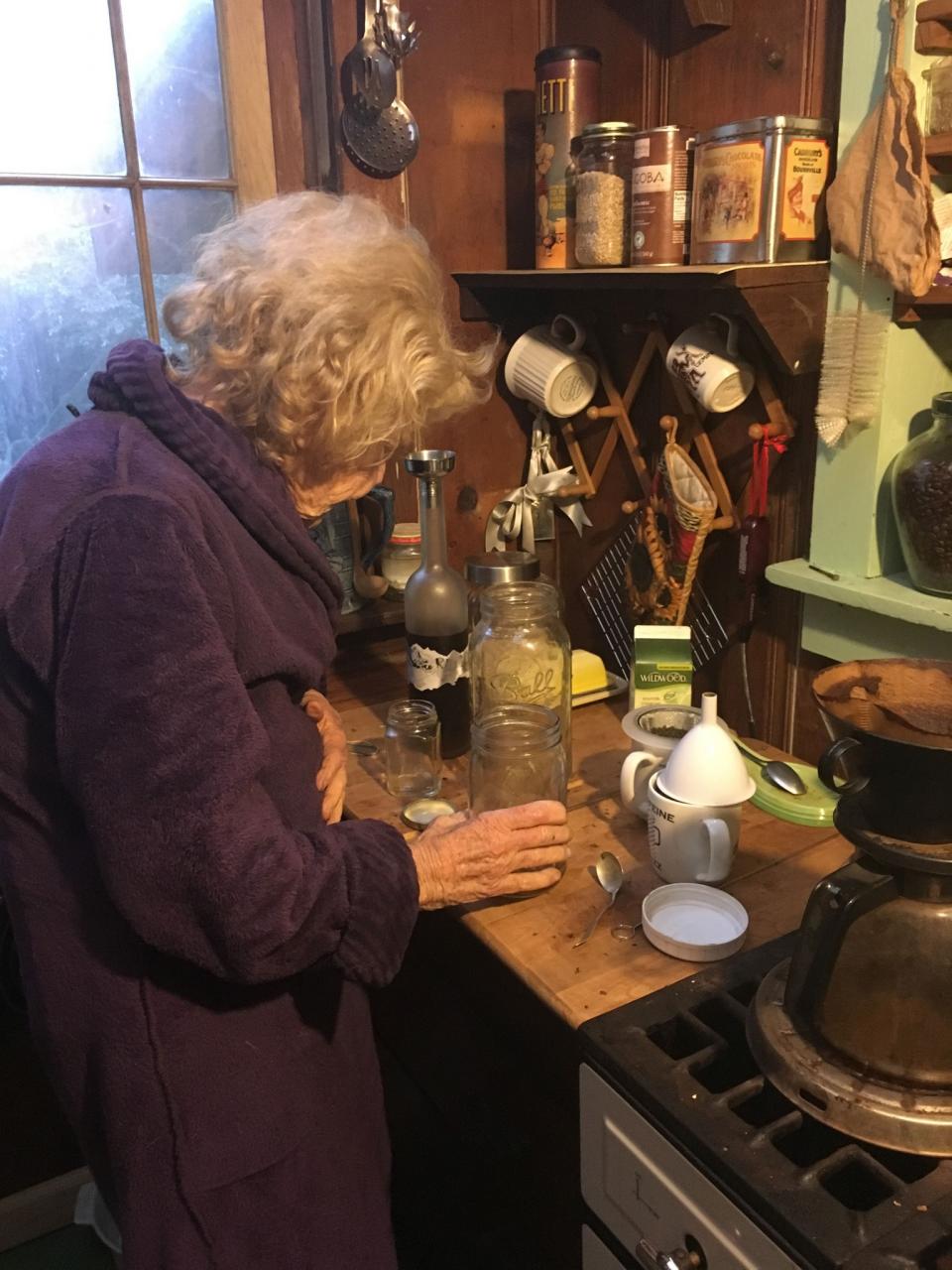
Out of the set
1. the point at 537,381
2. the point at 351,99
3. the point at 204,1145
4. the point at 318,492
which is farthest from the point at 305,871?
the point at 351,99

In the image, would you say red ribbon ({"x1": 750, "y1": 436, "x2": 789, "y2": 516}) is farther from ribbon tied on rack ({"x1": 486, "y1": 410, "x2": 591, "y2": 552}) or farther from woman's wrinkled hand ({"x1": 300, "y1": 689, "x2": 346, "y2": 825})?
woman's wrinkled hand ({"x1": 300, "y1": 689, "x2": 346, "y2": 825})

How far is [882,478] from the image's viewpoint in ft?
4.00

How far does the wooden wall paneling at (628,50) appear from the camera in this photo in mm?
1424

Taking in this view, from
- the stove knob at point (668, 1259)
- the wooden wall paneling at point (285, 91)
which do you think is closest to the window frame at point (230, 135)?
the wooden wall paneling at point (285, 91)

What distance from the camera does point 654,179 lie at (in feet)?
4.25

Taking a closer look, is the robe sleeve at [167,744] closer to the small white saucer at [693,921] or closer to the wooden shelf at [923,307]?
the small white saucer at [693,921]

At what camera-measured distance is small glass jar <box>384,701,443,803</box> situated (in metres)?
1.32

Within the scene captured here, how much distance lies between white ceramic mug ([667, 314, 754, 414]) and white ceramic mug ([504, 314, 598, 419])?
255mm

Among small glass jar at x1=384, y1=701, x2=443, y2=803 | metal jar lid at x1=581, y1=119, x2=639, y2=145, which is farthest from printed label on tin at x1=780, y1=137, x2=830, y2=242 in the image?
small glass jar at x1=384, y1=701, x2=443, y2=803

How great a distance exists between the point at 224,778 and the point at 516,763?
47cm

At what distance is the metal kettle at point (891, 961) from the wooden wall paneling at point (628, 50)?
1.08 m

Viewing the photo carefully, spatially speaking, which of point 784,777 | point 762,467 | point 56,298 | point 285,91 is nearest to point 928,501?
point 762,467

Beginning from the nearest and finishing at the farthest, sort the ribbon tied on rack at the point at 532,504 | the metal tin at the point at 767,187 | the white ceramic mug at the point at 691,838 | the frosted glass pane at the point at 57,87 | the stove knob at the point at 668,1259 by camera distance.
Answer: the stove knob at the point at 668,1259, the white ceramic mug at the point at 691,838, the metal tin at the point at 767,187, the frosted glass pane at the point at 57,87, the ribbon tied on rack at the point at 532,504

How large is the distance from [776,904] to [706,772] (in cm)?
14
